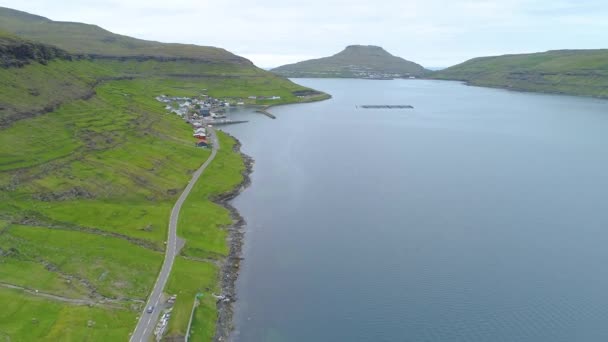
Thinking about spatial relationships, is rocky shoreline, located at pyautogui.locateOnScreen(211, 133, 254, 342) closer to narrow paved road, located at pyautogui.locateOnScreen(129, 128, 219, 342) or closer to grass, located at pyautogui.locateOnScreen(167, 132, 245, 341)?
grass, located at pyautogui.locateOnScreen(167, 132, 245, 341)

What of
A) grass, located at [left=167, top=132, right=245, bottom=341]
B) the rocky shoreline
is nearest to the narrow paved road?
grass, located at [left=167, top=132, right=245, bottom=341]

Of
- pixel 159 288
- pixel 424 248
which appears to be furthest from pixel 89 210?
pixel 424 248

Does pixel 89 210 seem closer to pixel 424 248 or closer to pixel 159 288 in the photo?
pixel 159 288

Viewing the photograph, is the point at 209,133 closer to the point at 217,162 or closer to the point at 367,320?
the point at 217,162

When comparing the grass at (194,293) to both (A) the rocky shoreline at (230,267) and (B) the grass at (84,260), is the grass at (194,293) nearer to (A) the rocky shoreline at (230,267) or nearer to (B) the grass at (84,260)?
(A) the rocky shoreline at (230,267)

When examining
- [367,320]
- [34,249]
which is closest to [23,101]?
[34,249]

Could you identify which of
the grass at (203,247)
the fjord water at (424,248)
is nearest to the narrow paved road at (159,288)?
the grass at (203,247)
